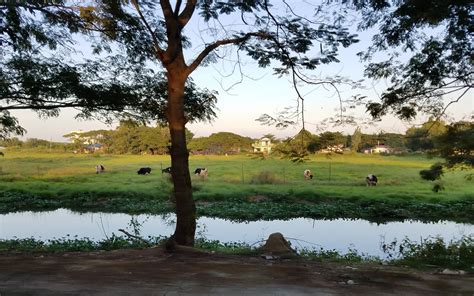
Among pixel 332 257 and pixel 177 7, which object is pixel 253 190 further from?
pixel 177 7

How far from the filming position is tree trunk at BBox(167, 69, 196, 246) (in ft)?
27.0

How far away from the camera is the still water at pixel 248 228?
1633 centimetres

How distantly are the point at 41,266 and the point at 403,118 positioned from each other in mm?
8209

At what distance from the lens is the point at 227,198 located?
26.8 m

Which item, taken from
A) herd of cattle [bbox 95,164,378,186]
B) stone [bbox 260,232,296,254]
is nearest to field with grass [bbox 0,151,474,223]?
herd of cattle [bbox 95,164,378,186]

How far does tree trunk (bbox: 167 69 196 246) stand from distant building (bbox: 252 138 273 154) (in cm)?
155

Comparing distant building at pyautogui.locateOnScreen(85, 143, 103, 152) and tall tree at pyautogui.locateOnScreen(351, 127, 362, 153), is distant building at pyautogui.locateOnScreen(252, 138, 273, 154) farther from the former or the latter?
distant building at pyautogui.locateOnScreen(85, 143, 103, 152)

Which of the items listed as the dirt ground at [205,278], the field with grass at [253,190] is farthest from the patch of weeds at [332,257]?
the field with grass at [253,190]

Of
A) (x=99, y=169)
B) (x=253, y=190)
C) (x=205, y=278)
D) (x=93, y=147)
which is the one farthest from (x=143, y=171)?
(x=205, y=278)

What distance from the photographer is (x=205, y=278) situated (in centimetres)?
514

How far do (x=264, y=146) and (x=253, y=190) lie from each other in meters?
19.3

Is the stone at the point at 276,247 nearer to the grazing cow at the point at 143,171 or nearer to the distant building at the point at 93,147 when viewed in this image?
the grazing cow at the point at 143,171

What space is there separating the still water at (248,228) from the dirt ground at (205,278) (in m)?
8.56

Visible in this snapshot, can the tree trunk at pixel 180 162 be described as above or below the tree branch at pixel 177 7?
below
